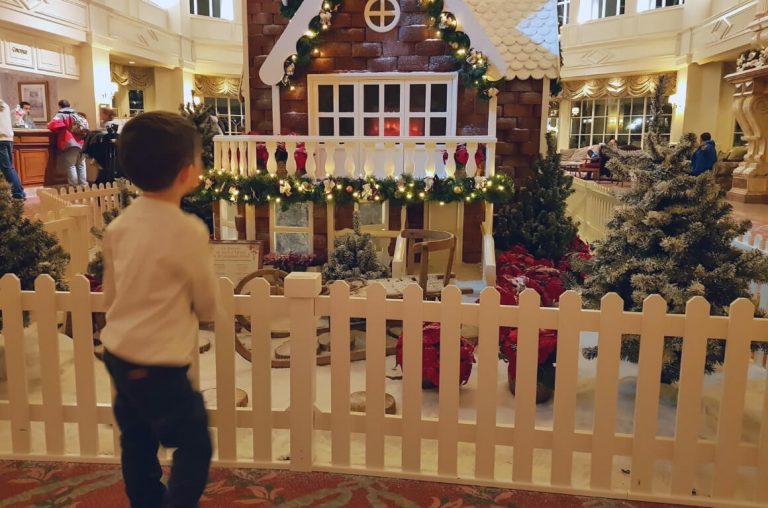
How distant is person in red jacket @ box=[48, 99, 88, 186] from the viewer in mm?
11141

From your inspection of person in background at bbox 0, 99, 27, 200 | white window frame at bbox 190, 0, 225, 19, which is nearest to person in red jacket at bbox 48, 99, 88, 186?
person in background at bbox 0, 99, 27, 200

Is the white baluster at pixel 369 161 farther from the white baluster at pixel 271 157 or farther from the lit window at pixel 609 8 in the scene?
the lit window at pixel 609 8

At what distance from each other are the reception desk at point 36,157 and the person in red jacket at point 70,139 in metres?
0.42

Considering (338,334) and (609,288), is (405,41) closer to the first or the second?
(609,288)

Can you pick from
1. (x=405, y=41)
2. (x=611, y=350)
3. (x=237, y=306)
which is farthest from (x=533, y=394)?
(x=405, y=41)

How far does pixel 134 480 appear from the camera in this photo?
6.55ft

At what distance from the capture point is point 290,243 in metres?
7.41

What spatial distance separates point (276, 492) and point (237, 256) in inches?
147

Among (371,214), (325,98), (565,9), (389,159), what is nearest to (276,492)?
(389,159)

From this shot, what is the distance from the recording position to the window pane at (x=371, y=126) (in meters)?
8.44

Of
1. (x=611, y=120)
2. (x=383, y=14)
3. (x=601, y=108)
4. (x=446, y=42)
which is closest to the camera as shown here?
(x=446, y=42)

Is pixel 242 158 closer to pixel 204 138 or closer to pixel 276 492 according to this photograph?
pixel 204 138

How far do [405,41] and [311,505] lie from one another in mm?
6909

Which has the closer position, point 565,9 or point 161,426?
point 161,426
